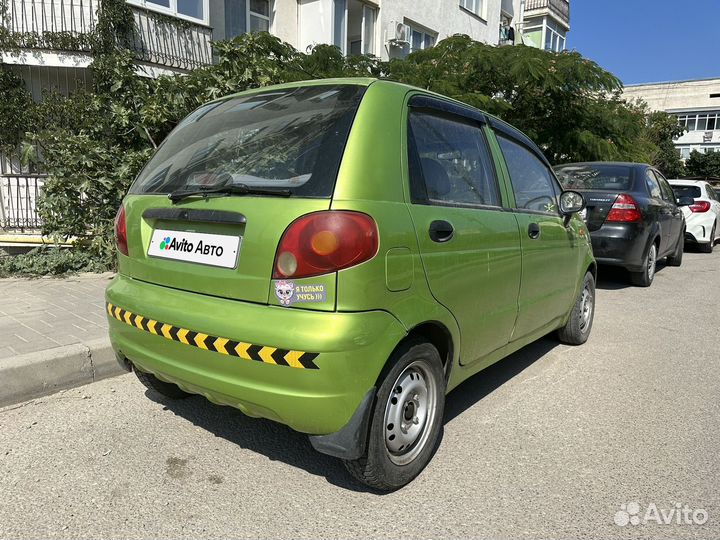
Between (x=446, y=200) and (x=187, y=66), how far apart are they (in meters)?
8.99

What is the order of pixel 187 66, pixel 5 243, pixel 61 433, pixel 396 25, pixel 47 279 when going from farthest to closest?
pixel 396 25 → pixel 187 66 → pixel 5 243 → pixel 47 279 → pixel 61 433

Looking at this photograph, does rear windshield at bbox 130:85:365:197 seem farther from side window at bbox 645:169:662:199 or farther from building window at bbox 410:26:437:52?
building window at bbox 410:26:437:52

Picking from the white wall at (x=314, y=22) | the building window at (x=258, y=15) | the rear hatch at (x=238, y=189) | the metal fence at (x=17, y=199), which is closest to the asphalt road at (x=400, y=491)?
the rear hatch at (x=238, y=189)

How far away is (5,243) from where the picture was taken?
7.63 meters

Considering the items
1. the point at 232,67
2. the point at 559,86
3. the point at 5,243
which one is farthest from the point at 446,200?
the point at 559,86

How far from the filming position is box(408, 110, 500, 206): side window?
2568 mm

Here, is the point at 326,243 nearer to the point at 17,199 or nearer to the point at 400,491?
the point at 400,491

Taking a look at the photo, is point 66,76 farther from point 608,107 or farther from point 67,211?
point 608,107

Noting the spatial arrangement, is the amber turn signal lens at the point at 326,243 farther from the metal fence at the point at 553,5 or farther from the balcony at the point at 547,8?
the metal fence at the point at 553,5

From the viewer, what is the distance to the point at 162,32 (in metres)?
9.73

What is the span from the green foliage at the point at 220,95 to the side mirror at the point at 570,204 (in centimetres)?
430

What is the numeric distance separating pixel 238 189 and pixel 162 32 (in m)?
8.89

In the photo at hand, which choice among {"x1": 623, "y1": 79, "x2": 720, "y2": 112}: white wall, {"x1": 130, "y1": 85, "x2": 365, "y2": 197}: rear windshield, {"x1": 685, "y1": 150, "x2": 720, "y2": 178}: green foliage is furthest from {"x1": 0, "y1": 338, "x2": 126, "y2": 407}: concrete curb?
{"x1": 623, "y1": 79, "x2": 720, "y2": 112}: white wall

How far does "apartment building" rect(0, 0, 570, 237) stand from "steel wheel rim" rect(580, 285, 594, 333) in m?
6.41
